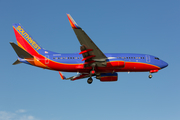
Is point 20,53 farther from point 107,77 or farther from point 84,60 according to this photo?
point 107,77

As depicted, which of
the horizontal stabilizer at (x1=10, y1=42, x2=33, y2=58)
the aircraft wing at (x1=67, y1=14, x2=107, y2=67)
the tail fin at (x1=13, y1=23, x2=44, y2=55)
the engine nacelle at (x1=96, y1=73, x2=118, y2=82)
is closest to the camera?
the aircraft wing at (x1=67, y1=14, x2=107, y2=67)

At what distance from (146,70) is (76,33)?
1784 cm

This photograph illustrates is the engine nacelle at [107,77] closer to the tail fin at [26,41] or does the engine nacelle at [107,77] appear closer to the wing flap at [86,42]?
the wing flap at [86,42]

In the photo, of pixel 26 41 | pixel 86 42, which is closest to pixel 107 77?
pixel 86 42

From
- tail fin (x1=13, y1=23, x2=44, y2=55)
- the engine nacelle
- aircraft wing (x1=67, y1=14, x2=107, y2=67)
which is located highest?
tail fin (x1=13, y1=23, x2=44, y2=55)

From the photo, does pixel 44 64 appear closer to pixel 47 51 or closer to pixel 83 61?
pixel 47 51

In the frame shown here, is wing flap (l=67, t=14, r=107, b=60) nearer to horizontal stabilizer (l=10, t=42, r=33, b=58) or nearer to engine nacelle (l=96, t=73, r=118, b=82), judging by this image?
engine nacelle (l=96, t=73, r=118, b=82)

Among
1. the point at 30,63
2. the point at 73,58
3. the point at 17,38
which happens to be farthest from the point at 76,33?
the point at 17,38

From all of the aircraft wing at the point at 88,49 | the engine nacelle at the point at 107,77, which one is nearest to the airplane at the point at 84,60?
the aircraft wing at the point at 88,49

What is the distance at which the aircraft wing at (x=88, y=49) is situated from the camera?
4322 cm

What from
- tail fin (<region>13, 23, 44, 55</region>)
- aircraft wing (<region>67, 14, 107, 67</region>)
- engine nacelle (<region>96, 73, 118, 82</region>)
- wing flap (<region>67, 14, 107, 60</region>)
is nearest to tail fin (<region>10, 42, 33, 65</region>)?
tail fin (<region>13, 23, 44, 55</region>)

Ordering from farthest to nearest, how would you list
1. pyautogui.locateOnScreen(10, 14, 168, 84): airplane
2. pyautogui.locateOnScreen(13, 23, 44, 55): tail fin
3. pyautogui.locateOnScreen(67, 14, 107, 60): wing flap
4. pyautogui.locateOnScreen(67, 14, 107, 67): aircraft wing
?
pyautogui.locateOnScreen(13, 23, 44, 55): tail fin
pyautogui.locateOnScreen(10, 14, 168, 84): airplane
pyautogui.locateOnScreen(67, 14, 107, 67): aircraft wing
pyautogui.locateOnScreen(67, 14, 107, 60): wing flap

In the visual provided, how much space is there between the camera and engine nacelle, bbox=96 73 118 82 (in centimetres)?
5681

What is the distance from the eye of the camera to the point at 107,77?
57031mm
